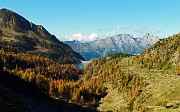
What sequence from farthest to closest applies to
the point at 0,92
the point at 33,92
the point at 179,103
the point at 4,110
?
the point at 179,103 < the point at 33,92 < the point at 0,92 < the point at 4,110

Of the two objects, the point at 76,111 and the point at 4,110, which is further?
the point at 76,111

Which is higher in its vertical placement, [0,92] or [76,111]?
[0,92]

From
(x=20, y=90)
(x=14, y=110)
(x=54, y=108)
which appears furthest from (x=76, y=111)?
(x=14, y=110)

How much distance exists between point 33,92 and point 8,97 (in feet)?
222

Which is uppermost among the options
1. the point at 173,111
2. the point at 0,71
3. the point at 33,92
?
the point at 0,71

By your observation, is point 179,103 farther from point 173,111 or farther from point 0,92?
point 0,92

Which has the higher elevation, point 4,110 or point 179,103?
point 4,110

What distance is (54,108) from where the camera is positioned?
162 metres

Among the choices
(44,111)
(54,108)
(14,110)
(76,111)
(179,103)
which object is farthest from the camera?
(179,103)

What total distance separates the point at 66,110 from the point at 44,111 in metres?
37.6

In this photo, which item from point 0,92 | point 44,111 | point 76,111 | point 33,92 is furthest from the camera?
point 76,111

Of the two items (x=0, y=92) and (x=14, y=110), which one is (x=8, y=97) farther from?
(x=14, y=110)

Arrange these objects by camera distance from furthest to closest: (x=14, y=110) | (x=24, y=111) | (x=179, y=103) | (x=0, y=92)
→ (x=179, y=103) < (x=0, y=92) < (x=24, y=111) < (x=14, y=110)

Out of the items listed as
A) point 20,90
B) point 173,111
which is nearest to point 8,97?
point 20,90
